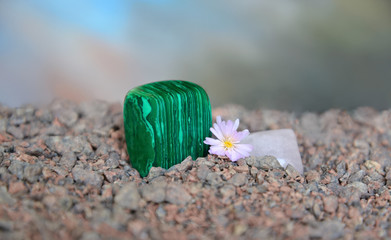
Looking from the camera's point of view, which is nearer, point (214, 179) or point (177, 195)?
point (177, 195)

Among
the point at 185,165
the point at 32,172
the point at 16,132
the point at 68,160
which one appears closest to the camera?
the point at 32,172

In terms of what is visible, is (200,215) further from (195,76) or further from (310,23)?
(310,23)

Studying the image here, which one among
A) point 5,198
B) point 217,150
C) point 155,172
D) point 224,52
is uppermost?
point 224,52

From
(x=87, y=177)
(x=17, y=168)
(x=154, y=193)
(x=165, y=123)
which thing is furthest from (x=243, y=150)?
(x=17, y=168)

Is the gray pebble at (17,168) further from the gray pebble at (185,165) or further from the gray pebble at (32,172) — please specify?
the gray pebble at (185,165)

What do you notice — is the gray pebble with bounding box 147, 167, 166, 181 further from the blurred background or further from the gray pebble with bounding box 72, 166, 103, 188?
the blurred background

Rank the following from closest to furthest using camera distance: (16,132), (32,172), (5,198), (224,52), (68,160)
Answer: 1. (5,198)
2. (32,172)
3. (68,160)
4. (16,132)
5. (224,52)

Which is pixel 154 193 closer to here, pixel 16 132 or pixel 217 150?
pixel 217 150
